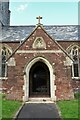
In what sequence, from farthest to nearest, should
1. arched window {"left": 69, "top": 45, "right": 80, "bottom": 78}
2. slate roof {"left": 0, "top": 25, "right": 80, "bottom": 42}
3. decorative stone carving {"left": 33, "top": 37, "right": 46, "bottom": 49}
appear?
slate roof {"left": 0, "top": 25, "right": 80, "bottom": 42}, arched window {"left": 69, "top": 45, "right": 80, "bottom": 78}, decorative stone carving {"left": 33, "top": 37, "right": 46, "bottom": 49}

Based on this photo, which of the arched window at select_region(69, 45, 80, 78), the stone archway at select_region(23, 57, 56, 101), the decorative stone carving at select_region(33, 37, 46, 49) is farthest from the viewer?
the arched window at select_region(69, 45, 80, 78)

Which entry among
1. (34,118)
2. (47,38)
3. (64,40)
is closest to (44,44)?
(47,38)

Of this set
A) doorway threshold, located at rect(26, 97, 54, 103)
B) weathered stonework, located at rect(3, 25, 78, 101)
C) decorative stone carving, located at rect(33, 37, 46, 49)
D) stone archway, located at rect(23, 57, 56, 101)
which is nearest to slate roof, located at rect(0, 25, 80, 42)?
decorative stone carving, located at rect(33, 37, 46, 49)

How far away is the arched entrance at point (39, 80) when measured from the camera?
813 inches

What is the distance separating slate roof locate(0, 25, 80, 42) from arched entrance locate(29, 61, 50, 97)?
6.42 m

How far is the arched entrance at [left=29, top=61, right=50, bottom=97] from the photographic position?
20656 millimetres

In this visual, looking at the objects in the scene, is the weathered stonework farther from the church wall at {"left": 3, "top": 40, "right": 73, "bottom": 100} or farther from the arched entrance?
the arched entrance

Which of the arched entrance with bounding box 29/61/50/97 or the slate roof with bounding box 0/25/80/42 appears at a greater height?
the slate roof with bounding box 0/25/80/42

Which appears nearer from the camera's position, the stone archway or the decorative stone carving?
the stone archway

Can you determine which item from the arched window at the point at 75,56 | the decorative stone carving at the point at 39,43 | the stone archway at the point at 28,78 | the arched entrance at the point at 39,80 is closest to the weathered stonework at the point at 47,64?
the stone archway at the point at 28,78

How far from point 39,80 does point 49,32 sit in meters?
8.87

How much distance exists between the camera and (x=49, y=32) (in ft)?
93.0

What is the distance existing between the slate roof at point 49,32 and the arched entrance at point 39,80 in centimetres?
642

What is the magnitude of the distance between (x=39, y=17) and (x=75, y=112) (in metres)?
9.97
